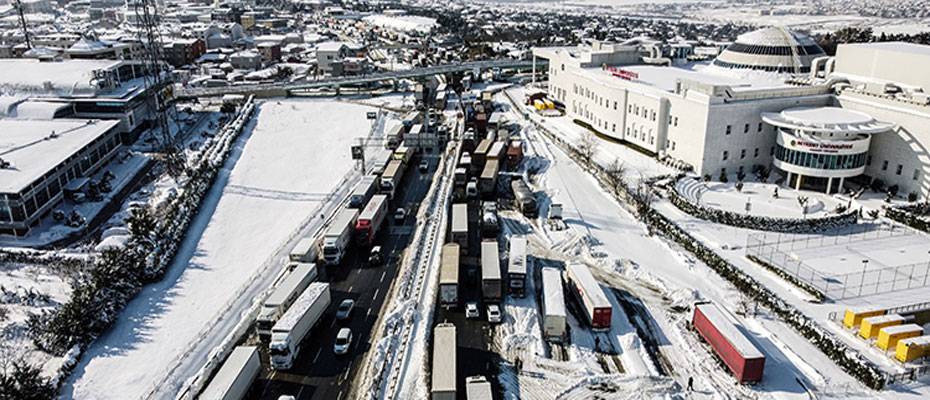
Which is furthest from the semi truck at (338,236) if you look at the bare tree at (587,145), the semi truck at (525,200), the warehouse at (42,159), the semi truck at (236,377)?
the bare tree at (587,145)


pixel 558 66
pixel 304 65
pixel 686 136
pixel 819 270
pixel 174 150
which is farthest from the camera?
pixel 304 65

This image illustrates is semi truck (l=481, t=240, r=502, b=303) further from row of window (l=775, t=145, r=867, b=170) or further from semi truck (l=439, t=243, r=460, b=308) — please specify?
row of window (l=775, t=145, r=867, b=170)

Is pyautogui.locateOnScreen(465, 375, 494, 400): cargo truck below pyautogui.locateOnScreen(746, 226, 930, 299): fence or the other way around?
the other way around

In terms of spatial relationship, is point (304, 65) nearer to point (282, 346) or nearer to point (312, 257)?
point (312, 257)

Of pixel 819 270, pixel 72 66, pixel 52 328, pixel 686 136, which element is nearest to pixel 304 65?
pixel 72 66

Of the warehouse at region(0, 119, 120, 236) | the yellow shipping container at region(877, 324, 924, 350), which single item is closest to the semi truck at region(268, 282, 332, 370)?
the warehouse at region(0, 119, 120, 236)

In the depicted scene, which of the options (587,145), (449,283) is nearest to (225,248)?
(449,283)

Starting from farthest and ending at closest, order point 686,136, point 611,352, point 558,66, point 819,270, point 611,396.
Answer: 1. point 558,66
2. point 686,136
3. point 819,270
4. point 611,352
5. point 611,396
